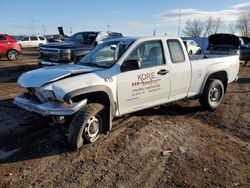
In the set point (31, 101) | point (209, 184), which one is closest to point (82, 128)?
point (31, 101)

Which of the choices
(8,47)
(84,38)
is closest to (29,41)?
(8,47)

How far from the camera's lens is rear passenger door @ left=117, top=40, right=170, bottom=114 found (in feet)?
18.1

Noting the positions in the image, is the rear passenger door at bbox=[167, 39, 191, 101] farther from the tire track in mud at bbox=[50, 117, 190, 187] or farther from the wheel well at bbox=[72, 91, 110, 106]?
the wheel well at bbox=[72, 91, 110, 106]

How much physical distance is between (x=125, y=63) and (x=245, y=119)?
3.30m

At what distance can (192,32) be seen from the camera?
9169 cm

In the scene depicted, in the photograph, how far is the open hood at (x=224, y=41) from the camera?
50.4 feet

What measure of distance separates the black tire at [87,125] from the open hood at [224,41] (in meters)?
11.8

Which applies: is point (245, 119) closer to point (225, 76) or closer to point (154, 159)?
point (225, 76)

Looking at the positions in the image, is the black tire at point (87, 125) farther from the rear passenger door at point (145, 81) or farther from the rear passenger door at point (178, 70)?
the rear passenger door at point (178, 70)

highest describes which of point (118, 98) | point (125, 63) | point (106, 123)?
point (125, 63)

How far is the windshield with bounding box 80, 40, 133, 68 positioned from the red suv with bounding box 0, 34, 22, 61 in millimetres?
14000

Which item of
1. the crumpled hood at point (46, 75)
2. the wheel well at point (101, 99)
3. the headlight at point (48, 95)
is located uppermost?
the crumpled hood at point (46, 75)

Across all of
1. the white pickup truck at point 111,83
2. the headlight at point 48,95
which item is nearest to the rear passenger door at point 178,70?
the white pickup truck at point 111,83

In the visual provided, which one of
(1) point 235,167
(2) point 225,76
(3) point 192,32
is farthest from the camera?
(3) point 192,32
